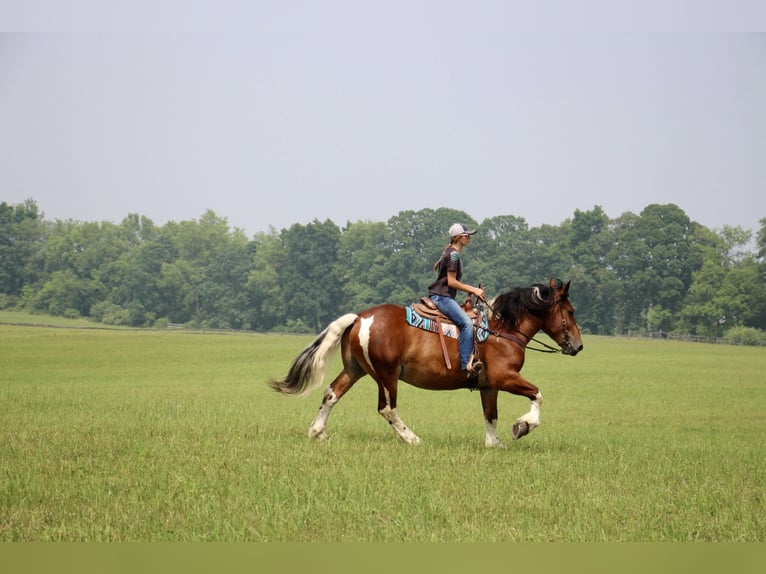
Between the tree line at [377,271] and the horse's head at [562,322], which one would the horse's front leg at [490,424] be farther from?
the tree line at [377,271]

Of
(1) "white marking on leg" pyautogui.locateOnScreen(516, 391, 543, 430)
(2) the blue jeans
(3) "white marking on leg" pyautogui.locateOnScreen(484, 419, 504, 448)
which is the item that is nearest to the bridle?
(2) the blue jeans

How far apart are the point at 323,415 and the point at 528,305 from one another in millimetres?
3708

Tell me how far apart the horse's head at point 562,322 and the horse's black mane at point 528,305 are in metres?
0.07

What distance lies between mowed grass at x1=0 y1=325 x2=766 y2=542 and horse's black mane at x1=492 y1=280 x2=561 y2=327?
212 centimetres

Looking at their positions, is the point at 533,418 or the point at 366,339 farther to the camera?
the point at 366,339

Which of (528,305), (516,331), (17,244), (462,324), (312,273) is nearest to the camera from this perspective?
(462,324)

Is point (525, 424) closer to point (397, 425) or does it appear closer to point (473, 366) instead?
point (473, 366)

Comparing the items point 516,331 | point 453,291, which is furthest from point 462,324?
point 516,331

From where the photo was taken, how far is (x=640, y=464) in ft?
41.7

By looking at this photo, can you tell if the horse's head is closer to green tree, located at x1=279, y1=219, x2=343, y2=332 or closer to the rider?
the rider

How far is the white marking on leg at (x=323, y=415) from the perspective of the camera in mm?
13750

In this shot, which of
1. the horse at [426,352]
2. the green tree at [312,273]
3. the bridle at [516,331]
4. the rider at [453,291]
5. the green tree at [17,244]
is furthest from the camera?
the green tree at [17,244]

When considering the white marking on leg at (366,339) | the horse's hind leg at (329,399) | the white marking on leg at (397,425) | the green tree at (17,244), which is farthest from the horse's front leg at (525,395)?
the green tree at (17,244)

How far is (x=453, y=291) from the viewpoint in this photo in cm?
1380
